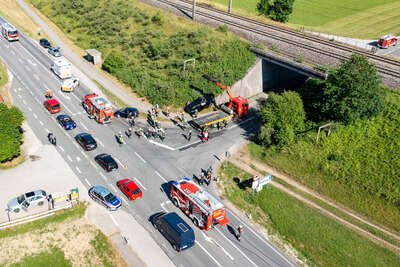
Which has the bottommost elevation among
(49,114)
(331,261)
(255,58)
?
(331,261)

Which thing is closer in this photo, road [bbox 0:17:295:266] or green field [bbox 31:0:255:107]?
road [bbox 0:17:295:266]

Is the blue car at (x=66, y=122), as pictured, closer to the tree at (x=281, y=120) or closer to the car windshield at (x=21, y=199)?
the car windshield at (x=21, y=199)

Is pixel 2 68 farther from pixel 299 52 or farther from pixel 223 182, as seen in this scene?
pixel 299 52

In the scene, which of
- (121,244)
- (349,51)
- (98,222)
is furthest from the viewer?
(349,51)

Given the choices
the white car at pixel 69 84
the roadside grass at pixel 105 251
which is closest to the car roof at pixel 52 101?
the white car at pixel 69 84

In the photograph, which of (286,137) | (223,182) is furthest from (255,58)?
(223,182)

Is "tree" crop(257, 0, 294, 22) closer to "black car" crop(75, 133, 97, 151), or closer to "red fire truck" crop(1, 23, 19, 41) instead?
"red fire truck" crop(1, 23, 19, 41)

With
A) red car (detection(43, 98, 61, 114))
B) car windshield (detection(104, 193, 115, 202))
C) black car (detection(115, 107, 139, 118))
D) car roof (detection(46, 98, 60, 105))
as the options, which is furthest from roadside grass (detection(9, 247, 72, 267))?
car roof (detection(46, 98, 60, 105))
